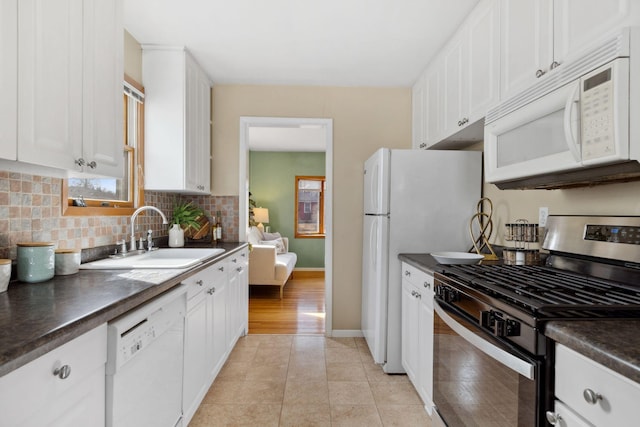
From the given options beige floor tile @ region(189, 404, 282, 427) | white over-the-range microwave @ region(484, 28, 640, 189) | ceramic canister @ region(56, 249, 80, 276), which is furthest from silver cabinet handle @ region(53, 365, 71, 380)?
white over-the-range microwave @ region(484, 28, 640, 189)

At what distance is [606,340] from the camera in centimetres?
77

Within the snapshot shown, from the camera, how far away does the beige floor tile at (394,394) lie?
2.26 m

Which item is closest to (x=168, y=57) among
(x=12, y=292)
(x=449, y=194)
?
(x=12, y=292)

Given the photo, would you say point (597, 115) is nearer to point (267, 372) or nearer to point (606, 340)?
point (606, 340)

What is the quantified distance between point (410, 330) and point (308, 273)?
15.0 feet

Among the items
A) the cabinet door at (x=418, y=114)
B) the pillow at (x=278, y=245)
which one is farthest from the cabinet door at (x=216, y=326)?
the pillow at (x=278, y=245)

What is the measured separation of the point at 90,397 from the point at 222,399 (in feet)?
4.57

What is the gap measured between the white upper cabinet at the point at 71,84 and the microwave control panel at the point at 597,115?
1.82 m

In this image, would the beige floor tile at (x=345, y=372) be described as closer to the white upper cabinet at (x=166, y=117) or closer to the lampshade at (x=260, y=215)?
the white upper cabinet at (x=166, y=117)

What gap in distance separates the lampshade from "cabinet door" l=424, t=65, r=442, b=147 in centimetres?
416

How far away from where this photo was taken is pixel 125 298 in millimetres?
1181

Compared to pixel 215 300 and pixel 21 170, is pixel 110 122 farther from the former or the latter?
pixel 215 300

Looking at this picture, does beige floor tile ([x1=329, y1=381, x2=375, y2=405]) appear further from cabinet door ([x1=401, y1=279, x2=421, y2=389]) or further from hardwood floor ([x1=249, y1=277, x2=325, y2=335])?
hardwood floor ([x1=249, y1=277, x2=325, y2=335])

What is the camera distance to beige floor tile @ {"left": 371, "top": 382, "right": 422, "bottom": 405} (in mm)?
2260
